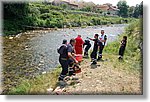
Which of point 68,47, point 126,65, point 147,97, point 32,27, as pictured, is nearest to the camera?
point 147,97

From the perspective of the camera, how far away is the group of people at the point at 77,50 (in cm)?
450

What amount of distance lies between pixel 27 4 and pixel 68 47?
1.11m

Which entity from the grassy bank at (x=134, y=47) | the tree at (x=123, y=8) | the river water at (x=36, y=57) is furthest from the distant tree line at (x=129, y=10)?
the river water at (x=36, y=57)

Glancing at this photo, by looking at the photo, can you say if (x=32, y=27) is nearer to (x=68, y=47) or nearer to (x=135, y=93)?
(x=68, y=47)

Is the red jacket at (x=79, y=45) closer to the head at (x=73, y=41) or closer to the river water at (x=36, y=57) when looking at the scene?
the river water at (x=36, y=57)

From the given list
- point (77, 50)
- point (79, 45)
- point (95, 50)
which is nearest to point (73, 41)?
point (79, 45)

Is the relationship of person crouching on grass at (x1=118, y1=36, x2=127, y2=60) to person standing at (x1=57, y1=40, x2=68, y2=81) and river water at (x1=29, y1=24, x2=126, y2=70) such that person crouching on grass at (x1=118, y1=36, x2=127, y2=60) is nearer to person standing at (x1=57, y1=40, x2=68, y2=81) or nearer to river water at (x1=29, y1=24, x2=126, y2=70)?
river water at (x1=29, y1=24, x2=126, y2=70)

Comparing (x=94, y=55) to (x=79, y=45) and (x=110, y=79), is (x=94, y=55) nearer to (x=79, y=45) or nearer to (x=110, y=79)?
(x=79, y=45)

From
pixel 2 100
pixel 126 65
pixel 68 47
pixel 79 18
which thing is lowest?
pixel 2 100

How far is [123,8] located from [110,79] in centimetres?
106

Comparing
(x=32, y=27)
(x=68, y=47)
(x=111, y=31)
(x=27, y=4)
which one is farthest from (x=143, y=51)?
(x=32, y=27)

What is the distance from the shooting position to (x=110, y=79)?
444 centimetres

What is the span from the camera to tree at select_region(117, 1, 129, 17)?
15.0ft

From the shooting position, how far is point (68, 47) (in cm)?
448
